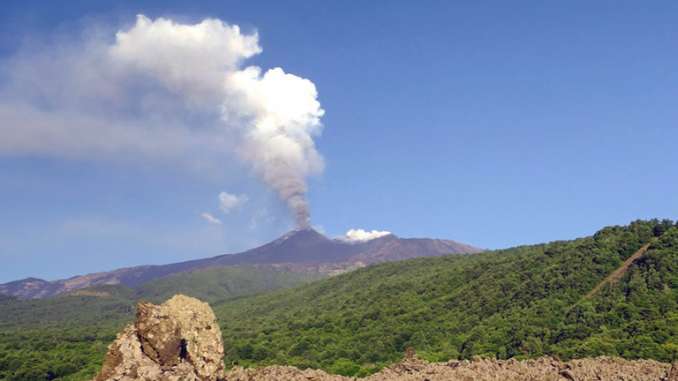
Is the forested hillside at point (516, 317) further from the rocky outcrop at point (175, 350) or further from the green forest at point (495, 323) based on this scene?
the rocky outcrop at point (175, 350)

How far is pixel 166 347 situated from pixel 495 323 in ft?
227

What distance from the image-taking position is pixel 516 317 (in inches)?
3637

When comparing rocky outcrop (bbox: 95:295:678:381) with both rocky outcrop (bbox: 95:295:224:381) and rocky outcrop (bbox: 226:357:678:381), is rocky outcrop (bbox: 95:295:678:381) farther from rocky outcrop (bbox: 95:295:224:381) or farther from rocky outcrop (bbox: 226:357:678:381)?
rocky outcrop (bbox: 226:357:678:381)

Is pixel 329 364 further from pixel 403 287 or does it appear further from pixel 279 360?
pixel 403 287

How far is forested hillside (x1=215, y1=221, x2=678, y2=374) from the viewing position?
76312 millimetres

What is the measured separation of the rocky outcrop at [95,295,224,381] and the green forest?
138 feet

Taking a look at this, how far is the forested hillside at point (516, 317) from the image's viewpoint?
76.3m

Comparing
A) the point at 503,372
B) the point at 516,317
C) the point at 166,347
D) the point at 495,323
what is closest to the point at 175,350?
the point at 166,347

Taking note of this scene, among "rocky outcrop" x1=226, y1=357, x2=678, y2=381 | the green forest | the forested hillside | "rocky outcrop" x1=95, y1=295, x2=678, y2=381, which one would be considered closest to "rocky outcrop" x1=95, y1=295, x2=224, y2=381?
"rocky outcrop" x1=95, y1=295, x2=678, y2=381

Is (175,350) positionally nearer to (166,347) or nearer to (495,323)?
(166,347)

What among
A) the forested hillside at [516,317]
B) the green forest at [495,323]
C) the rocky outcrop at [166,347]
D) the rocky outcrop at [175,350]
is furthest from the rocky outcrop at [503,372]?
the forested hillside at [516,317]

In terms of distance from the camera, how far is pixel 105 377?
104 ft

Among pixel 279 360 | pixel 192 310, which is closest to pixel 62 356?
pixel 279 360

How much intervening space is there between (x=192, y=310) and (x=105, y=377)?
5061 mm
